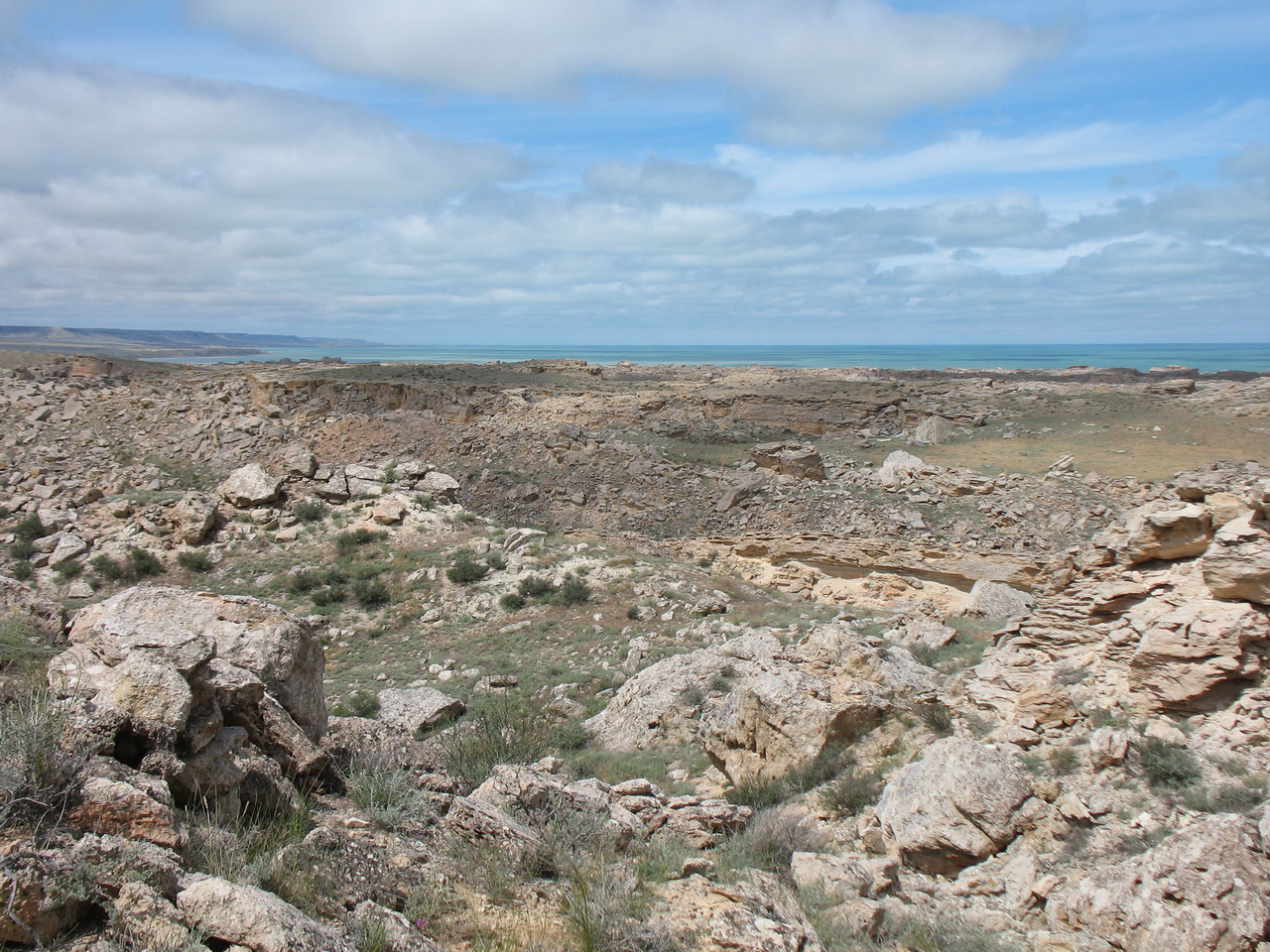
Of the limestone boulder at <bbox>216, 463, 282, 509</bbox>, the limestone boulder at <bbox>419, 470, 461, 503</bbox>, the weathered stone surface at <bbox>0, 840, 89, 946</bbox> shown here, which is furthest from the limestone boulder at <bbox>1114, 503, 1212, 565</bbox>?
the limestone boulder at <bbox>216, 463, 282, 509</bbox>

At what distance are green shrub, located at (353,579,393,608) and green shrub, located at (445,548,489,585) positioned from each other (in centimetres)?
141

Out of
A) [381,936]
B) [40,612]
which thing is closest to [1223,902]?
[381,936]

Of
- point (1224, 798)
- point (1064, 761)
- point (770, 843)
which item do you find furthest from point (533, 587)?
point (1224, 798)

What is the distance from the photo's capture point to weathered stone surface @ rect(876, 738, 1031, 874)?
5316mm

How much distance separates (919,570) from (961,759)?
1340 cm

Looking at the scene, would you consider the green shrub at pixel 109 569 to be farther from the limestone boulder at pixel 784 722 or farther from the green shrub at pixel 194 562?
the limestone boulder at pixel 784 722

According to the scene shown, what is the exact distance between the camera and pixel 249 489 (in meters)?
19.5

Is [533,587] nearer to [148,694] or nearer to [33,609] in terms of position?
[33,609]

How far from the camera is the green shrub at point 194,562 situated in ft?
55.7

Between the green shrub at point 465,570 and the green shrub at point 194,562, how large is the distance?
230 inches

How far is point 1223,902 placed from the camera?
3.73m

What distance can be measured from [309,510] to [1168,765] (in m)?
18.9

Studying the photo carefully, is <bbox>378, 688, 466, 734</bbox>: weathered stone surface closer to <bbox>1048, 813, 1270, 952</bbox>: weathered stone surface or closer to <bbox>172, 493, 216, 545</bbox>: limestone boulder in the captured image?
<bbox>1048, 813, 1270, 952</bbox>: weathered stone surface

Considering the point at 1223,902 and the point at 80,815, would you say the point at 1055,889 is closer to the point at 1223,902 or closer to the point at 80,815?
the point at 1223,902
